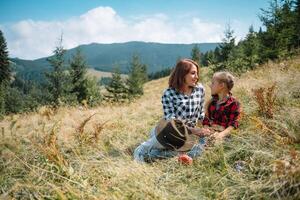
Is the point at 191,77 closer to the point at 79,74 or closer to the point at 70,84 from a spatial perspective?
the point at 70,84

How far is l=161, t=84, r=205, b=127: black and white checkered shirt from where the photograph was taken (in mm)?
5082

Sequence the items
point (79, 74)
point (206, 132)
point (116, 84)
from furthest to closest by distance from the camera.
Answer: point (116, 84) < point (79, 74) < point (206, 132)

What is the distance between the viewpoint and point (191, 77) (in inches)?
199

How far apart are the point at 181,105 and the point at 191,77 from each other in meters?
0.48

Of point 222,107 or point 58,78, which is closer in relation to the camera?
point 222,107

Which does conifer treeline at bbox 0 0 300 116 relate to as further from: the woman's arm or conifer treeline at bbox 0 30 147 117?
the woman's arm

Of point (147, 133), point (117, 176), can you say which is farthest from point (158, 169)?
point (147, 133)

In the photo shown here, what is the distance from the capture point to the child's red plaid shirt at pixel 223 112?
4.92 meters

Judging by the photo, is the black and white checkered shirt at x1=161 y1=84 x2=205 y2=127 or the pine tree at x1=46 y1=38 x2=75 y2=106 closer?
the black and white checkered shirt at x1=161 y1=84 x2=205 y2=127

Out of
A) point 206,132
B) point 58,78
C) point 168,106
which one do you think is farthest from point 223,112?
point 58,78

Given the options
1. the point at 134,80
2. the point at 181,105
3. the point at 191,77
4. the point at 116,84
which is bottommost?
the point at 116,84

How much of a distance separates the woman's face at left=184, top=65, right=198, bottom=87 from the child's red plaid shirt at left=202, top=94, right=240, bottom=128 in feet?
1.55

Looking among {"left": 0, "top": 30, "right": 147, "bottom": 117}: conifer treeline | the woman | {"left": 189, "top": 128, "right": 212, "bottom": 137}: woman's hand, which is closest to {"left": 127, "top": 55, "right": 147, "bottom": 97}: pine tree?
{"left": 0, "top": 30, "right": 147, "bottom": 117}: conifer treeline

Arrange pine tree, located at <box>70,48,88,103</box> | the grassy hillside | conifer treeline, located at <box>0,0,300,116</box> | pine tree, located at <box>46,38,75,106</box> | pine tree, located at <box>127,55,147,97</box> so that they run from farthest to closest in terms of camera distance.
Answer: pine tree, located at <box>127,55,147,97</box> → pine tree, located at <box>70,48,88,103</box> → pine tree, located at <box>46,38,75,106</box> → conifer treeline, located at <box>0,0,300,116</box> → the grassy hillside
